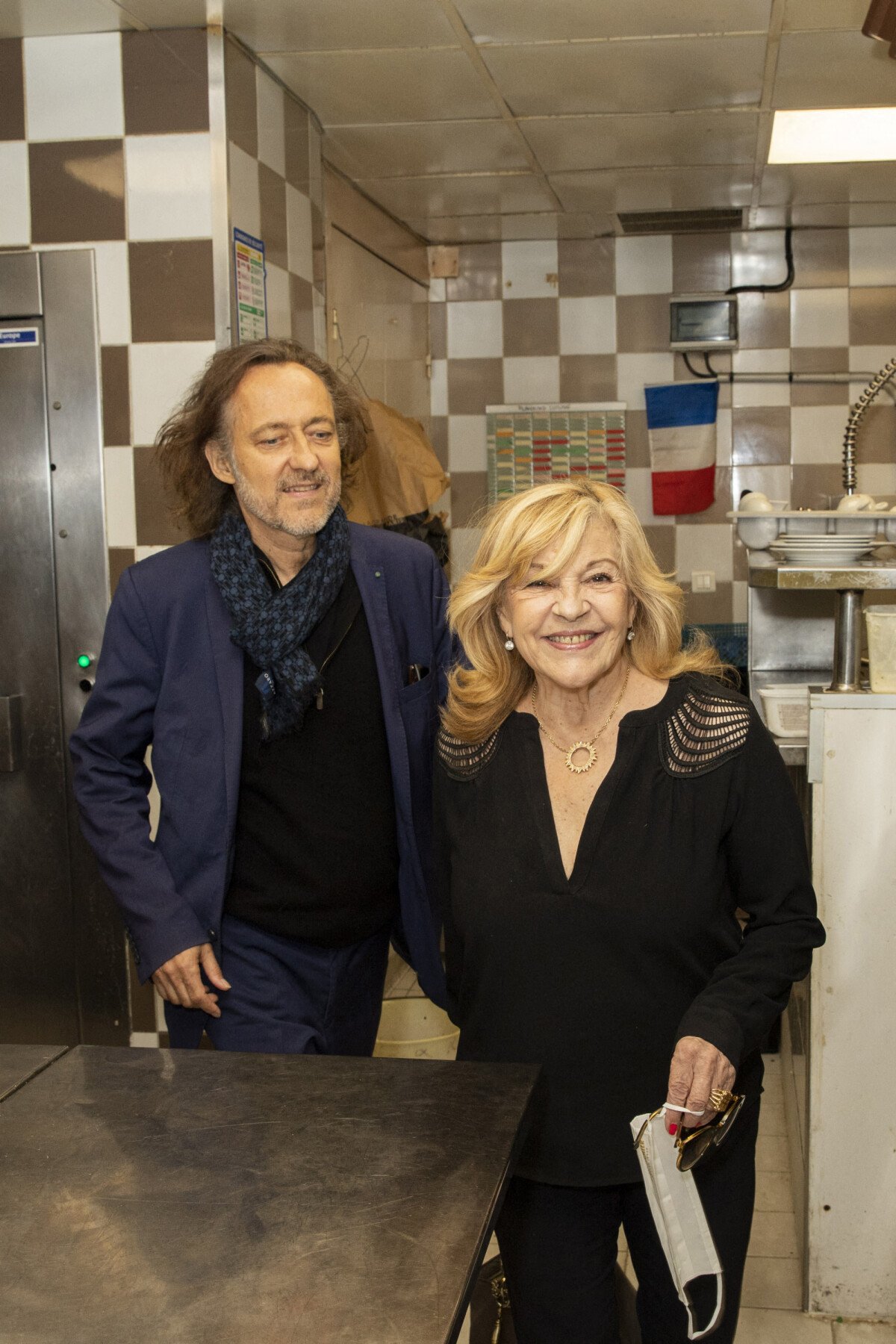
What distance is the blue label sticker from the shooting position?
3.04 metres

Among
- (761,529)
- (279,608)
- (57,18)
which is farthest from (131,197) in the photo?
(761,529)

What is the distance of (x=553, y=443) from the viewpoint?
538 cm

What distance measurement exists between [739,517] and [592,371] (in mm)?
2391

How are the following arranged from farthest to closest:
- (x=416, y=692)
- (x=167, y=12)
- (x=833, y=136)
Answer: (x=833, y=136)
(x=167, y=12)
(x=416, y=692)

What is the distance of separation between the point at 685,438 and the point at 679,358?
350 mm

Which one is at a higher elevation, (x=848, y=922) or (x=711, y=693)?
(x=711, y=693)

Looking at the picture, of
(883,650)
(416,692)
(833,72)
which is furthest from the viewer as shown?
(833,72)

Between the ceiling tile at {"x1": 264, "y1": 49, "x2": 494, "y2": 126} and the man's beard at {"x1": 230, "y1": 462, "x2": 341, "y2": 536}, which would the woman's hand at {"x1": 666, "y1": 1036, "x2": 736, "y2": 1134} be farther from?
the ceiling tile at {"x1": 264, "y1": 49, "x2": 494, "y2": 126}

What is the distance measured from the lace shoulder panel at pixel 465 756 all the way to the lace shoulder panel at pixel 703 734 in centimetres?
25

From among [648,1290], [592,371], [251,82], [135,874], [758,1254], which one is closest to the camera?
[648,1290]

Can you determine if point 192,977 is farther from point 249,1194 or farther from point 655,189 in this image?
point 655,189

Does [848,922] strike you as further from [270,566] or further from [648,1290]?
[270,566]

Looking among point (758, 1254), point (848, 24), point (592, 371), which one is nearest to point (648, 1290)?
point (758, 1254)

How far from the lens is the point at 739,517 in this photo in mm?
3141
